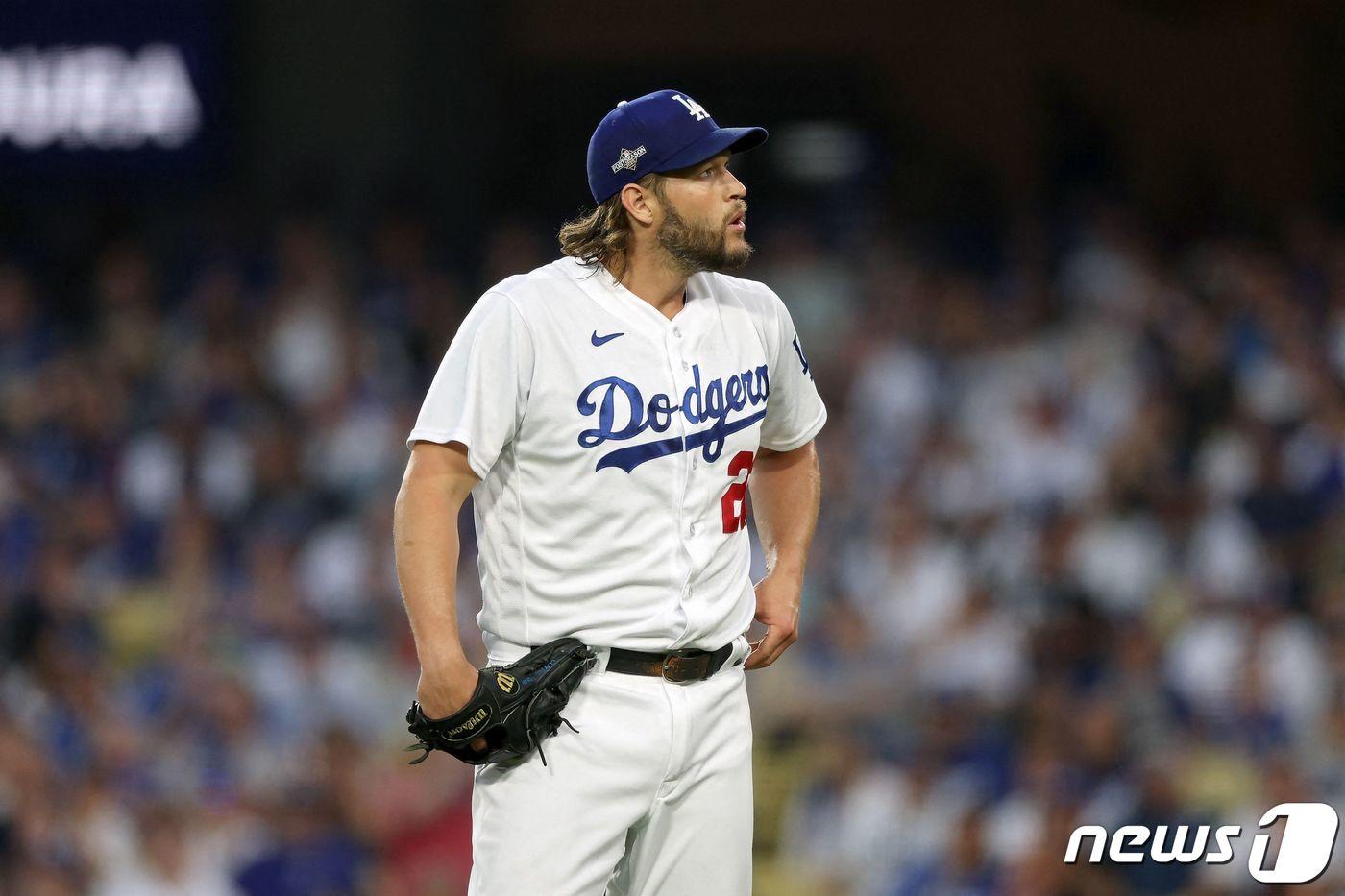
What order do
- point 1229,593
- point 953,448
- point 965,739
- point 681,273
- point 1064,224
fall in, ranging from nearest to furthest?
point 681,273 < point 965,739 < point 1229,593 < point 953,448 < point 1064,224

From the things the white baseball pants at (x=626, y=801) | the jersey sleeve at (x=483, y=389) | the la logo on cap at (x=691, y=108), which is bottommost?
the white baseball pants at (x=626, y=801)

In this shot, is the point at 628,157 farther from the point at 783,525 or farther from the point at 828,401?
the point at 828,401

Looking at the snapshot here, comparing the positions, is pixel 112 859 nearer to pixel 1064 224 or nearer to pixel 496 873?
pixel 496 873

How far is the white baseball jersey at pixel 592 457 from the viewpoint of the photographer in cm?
258

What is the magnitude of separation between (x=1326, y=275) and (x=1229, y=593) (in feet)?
6.58

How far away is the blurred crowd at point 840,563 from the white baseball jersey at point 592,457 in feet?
8.56

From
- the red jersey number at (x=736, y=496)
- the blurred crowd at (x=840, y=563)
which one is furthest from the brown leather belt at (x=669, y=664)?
the blurred crowd at (x=840, y=563)

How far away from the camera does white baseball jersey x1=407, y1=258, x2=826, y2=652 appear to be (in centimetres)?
258

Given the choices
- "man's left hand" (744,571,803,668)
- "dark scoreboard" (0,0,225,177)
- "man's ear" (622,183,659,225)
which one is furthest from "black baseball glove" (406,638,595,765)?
"dark scoreboard" (0,0,225,177)

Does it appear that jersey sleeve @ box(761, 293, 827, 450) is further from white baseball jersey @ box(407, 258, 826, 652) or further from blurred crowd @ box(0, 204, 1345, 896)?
blurred crowd @ box(0, 204, 1345, 896)

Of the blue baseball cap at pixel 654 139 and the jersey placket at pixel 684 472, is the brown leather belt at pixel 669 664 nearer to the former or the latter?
the jersey placket at pixel 684 472

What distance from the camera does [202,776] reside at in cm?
628

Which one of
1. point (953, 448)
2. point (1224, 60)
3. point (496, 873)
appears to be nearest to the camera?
point (496, 873)

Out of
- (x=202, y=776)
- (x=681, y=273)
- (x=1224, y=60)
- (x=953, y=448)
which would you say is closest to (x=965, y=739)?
(x=953, y=448)
